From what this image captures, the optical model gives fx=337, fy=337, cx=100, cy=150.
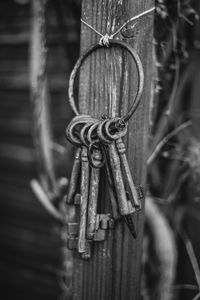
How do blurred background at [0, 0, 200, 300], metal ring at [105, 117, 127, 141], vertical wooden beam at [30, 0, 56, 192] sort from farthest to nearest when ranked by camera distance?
vertical wooden beam at [30, 0, 56, 192]
blurred background at [0, 0, 200, 300]
metal ring at [105, 117, 127, 141]

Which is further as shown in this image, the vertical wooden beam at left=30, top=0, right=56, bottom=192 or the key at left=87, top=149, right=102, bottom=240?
the vertical wooden beam at left=30, top=0, right=56, bottom=192

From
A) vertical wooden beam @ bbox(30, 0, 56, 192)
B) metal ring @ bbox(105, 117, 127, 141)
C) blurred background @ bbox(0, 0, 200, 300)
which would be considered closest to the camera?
metal ring @ bbox(105, 117, 127, 141)

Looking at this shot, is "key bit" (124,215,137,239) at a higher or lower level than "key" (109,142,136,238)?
lower

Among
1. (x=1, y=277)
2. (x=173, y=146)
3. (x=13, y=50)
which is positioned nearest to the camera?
(x=173, y=146)

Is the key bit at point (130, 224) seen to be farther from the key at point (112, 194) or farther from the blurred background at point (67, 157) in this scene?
the blurred background at point (67, 157)

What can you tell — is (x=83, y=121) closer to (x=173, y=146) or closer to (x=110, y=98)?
(x=110, y=98)

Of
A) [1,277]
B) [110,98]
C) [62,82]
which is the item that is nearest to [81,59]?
[110,98]

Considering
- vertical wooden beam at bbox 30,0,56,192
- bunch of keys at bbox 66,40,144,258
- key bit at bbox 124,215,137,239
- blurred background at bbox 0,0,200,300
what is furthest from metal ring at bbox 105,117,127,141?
vertical wooden beam at bbox 30,0,56,192

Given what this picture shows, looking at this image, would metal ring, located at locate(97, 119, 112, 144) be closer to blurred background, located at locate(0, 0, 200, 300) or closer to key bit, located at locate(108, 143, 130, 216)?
key bit, located at locate(108, 143, 130, 216)

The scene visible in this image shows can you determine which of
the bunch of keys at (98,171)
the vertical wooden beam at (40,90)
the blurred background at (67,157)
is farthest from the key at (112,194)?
the vertical wooden beam at (40,90)
